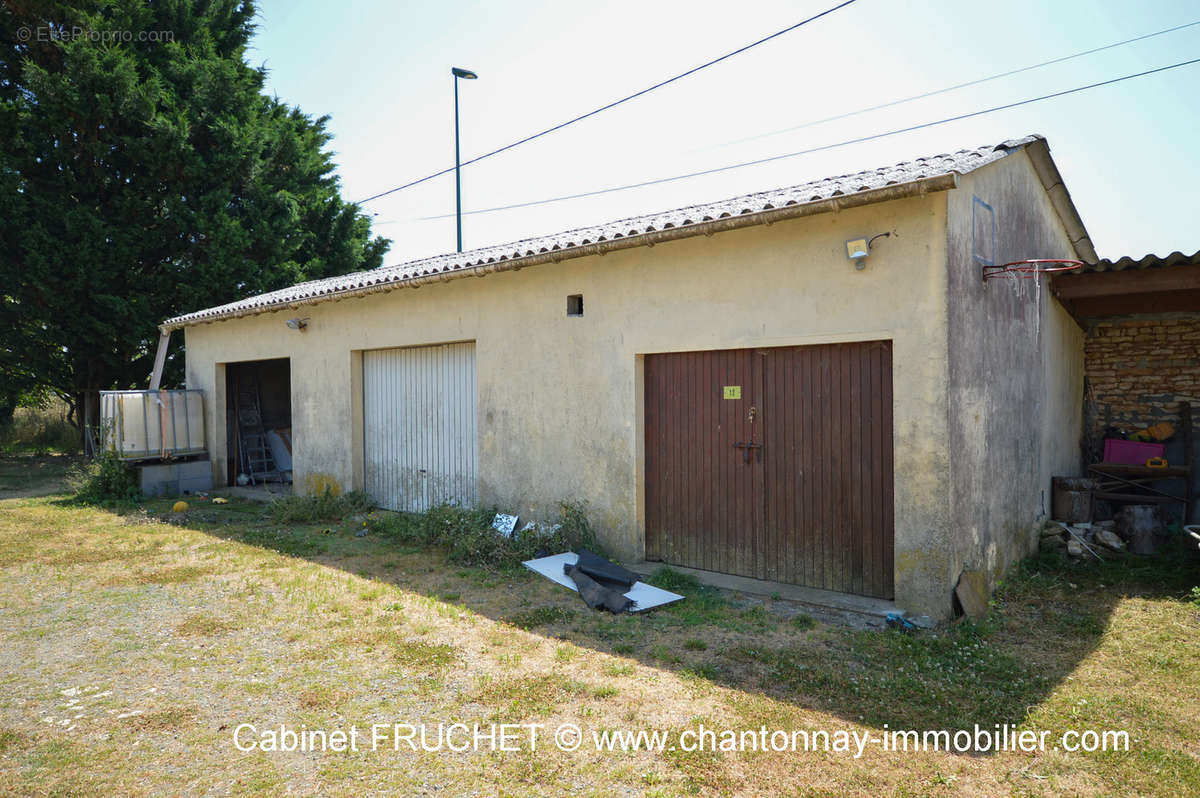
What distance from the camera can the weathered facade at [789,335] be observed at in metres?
5.06

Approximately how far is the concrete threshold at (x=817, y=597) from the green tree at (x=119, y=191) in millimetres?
13658

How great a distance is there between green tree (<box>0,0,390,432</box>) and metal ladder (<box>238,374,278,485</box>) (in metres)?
3.46

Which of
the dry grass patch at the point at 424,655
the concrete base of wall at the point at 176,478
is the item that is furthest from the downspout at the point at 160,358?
the dry grass patch at the point at 424,655

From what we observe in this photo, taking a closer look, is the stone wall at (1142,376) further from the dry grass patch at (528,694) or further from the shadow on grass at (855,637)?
the dry grass patch at (528,694)

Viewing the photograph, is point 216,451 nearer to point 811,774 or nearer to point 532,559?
point 532,559

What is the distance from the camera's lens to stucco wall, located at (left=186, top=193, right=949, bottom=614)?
5.05 m

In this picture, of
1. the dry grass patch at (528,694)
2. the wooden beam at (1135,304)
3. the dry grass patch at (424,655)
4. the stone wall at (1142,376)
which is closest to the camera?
the dry grass patch at (528,694)

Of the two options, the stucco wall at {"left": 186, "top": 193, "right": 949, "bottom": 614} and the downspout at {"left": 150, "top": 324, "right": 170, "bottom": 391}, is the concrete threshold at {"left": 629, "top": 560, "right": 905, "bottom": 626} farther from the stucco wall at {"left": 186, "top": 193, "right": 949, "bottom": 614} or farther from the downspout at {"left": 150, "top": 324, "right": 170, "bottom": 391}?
the downspout at {"left": 150, "top": 324, "right": 170, "bottom": 391}

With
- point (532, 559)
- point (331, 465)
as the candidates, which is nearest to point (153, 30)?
point (331, 465)

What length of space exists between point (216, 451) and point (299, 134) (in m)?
11.2

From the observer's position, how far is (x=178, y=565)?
6902 mm

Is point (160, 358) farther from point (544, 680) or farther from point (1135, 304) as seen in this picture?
point (1135, 304)

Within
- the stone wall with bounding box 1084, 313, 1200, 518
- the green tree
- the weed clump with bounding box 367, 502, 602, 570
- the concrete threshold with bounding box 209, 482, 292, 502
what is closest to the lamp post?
the green tree

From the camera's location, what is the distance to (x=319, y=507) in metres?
9.30
